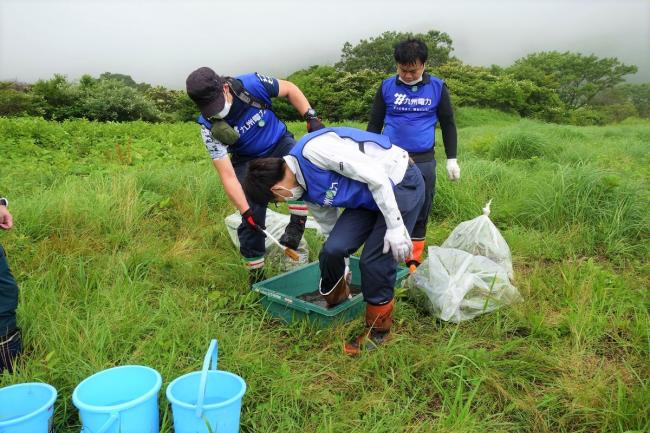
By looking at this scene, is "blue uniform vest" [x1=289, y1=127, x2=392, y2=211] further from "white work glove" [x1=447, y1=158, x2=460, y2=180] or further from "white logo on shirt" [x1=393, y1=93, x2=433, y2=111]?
"white work glove" [x1=447, y1=158, x2=460, y2=180]

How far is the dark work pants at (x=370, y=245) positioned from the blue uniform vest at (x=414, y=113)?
0.88 meters

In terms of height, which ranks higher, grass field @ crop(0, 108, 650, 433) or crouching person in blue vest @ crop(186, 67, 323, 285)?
crouching person in blue vest @ crop(186, 67, 323, 285)

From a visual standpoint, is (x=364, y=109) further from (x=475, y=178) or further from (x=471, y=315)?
(x=471, y=315)

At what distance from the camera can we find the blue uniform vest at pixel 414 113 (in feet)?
11.1

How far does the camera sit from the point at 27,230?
3.34 m

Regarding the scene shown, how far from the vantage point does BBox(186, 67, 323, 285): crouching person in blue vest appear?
8.55 feet

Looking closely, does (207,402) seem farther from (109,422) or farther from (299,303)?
(299,303)

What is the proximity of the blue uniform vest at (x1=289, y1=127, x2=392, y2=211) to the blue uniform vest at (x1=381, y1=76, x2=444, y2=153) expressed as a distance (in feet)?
3.38

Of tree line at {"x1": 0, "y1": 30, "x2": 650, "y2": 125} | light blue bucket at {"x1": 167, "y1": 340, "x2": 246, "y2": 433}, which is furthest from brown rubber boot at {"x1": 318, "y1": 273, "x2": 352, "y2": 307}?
tree line at {"x1": 0, "y1": 30, "x2": 650, "y2": 125}

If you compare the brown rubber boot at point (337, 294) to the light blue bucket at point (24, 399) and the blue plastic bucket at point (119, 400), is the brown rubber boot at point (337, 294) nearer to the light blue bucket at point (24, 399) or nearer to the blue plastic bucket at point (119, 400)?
the blue plastic bucket at point (119, 400)

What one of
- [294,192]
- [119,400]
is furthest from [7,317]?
[294,192]

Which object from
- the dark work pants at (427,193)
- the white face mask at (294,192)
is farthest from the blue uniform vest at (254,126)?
the dark work pants at (427,193)

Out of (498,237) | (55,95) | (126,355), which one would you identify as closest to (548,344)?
(498,237)

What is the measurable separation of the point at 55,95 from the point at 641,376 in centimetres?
1839
